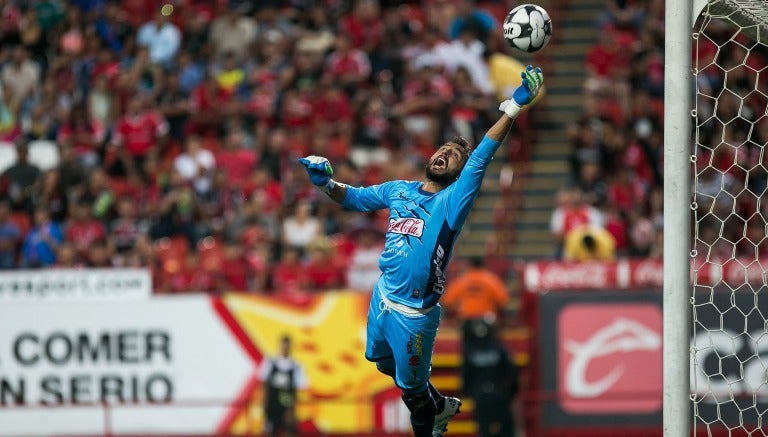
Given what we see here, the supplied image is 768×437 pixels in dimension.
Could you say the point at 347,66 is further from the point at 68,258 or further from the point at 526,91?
the point at 526,91

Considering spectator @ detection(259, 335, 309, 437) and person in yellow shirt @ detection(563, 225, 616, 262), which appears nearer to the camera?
spectator @ detection(259, 335, 309, 437)

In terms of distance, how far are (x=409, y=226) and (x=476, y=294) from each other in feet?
25.3

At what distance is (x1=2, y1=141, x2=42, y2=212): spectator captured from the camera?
20594mm

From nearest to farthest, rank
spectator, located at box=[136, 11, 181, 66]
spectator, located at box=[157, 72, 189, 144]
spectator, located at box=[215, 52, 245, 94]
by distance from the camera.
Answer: spectator, located at box=[157, 72, 189, 144]
spectator, located at box=[215, 52, 245, 94]
spectator, located at box=[136, 11, 181, 66]

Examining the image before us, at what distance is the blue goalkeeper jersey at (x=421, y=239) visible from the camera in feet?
32.6

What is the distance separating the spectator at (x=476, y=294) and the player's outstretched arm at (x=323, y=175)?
7.01 metres

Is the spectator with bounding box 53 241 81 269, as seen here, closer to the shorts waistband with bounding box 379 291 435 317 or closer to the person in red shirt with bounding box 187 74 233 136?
the person in red shirt with bounding box 187 74 233 136

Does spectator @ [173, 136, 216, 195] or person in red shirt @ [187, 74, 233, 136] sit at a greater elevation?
person in red shirt @ [187, 74, 233, 136]

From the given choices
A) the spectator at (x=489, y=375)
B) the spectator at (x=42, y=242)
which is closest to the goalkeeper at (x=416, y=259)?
the spectator at (x=489, y=375)

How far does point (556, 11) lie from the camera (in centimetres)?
2284

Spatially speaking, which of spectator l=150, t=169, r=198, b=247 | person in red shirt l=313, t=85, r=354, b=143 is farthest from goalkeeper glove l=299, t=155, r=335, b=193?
person in red shirt l=313, t=85, r=354, b=143

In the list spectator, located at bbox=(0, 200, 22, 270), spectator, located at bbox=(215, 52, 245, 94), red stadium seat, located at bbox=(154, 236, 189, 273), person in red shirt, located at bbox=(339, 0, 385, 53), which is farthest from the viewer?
person in red shirt, located at bbox=(339, 0, 385, 53)

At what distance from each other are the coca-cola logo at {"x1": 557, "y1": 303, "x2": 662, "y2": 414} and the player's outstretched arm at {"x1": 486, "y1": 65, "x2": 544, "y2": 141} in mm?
8780

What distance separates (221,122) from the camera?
2142cm
